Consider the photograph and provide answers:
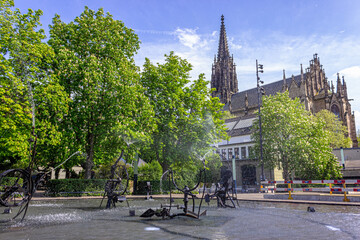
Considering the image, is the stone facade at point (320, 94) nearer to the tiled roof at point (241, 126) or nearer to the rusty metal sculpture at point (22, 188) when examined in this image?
the tiled roof at point (241, 126)

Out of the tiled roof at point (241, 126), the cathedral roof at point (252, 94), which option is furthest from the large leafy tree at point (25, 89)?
the cathedral roof at point (252, 94)

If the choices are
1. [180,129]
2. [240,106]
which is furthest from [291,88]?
[180,129]

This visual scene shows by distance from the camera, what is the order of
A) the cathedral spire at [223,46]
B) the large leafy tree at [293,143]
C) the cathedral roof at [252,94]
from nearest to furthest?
the large leafy tree at [293,143], the cathedral roof at [252,94], the cathedral spire at [223,46]

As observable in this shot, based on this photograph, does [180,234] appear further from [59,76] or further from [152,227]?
[59,76]

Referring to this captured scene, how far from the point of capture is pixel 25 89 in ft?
63.5

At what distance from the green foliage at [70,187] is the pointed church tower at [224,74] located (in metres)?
93.1

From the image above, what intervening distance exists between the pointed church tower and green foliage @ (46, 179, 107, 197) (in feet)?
305

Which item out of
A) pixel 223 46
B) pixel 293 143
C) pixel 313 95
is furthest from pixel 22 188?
pixel 223 46

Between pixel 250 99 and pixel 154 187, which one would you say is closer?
pixel 154 187

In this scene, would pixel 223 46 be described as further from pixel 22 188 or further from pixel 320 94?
pixel 22 188

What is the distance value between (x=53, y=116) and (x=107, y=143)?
524 cm

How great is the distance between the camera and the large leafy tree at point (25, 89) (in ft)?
58.9

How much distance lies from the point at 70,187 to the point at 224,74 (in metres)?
102

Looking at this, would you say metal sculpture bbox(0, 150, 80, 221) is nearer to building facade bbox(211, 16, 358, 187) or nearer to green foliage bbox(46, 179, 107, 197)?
green foliage bbox(46, 179, 107, 197)
